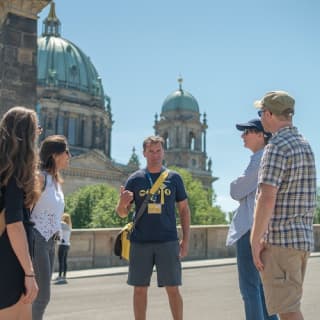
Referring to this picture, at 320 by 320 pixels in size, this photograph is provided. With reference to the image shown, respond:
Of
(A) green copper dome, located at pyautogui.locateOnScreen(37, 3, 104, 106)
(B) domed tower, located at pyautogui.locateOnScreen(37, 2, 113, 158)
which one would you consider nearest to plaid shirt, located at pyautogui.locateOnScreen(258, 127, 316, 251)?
(B) domed tower, located at pyautogui.locateOnScreen(37, 2, 113, 158)

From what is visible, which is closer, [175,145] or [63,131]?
[63,131]

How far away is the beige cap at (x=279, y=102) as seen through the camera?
375 centimetres

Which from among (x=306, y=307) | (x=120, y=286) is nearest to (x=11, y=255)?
(x=306, y=307)

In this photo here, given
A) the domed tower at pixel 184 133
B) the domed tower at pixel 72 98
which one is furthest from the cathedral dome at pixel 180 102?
the domed tower at pixel 72 98

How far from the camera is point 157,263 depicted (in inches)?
202

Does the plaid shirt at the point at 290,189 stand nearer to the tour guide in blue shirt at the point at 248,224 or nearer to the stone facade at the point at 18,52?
the tour guide in blue shirt at the point at 248,224

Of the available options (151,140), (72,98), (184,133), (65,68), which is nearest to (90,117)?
(72,98)

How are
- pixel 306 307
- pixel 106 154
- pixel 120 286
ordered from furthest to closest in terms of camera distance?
pixel 106 154
pixel 120 286
pixel 306 307

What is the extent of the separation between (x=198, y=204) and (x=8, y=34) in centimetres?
3783

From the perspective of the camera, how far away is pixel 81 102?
71.8m

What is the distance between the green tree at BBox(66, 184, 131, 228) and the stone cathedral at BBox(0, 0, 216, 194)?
14.5 meters

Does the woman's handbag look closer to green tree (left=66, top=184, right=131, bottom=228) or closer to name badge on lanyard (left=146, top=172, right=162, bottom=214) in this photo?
name badge on lanyard (left=146, top=172, right=162, bottom=214)

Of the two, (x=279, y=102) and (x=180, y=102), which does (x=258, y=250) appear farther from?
(x=180, y=102)

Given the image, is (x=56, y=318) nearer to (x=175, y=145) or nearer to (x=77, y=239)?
(x=77, y=239)
